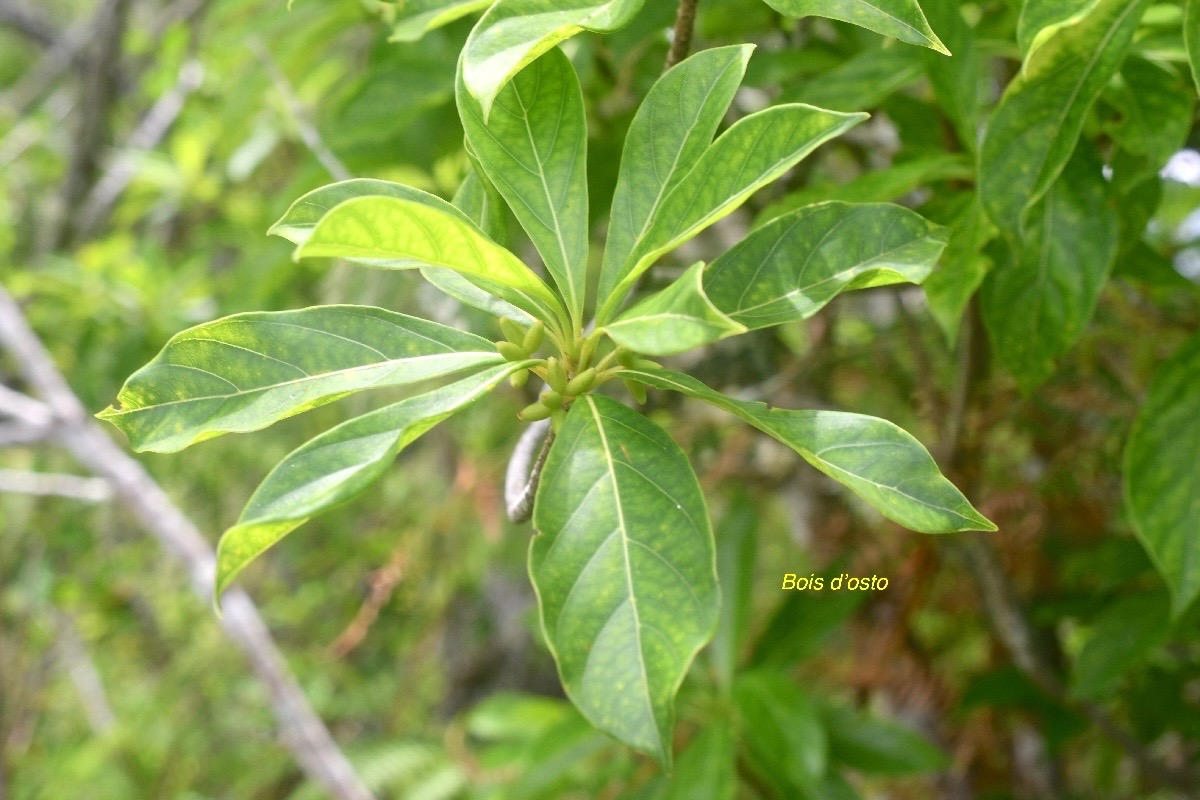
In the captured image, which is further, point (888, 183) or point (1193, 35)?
point (888, 183)

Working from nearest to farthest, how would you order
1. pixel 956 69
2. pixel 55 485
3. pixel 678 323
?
pixel 678 323
pixel 956 69
pixel 55 485

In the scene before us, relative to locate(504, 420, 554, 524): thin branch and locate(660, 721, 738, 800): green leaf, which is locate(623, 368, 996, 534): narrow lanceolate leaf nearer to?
locate(504, 420, 554, 524): thin branch

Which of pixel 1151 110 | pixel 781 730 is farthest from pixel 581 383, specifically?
pixel 781 730

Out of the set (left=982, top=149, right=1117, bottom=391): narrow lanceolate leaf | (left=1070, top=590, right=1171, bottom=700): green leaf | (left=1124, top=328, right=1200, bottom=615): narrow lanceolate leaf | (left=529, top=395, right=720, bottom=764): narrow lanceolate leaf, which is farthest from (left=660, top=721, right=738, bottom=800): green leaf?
(left=529, top=395, right=720, bottom=764): narrow lanceolate leaf

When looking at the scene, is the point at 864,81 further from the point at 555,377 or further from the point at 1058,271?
the point at 555,377

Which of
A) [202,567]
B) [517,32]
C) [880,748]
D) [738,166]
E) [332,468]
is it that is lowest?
[880,748]

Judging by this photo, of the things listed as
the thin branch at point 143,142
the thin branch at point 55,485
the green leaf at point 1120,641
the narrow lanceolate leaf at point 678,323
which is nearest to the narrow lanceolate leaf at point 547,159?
the narrow lanceolate leaf at point 678,323

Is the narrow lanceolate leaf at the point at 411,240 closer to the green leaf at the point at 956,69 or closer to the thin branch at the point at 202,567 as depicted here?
the green leaf at the point at 956,69
